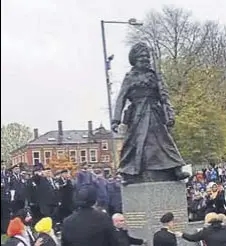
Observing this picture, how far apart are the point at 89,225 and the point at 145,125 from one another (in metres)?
6.17

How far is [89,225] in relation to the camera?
676 centimetres

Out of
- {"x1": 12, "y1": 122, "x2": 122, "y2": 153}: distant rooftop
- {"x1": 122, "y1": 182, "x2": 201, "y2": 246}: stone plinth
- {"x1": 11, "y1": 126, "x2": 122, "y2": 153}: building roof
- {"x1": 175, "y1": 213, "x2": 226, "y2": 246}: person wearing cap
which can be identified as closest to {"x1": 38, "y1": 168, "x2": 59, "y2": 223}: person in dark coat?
{"x1": 122, "y1": 182, "x2": 201, "y2": 246}: stone plinth

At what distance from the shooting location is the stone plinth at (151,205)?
40.5ft

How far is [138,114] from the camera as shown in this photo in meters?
12.9

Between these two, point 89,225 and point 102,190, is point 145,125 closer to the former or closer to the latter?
point 89,225

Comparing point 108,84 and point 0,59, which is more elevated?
point 108,84

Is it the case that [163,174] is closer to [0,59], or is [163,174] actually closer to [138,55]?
[138,55]

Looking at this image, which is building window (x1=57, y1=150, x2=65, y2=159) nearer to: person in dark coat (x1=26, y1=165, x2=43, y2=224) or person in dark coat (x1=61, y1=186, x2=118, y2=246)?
person in dark coat (x1=26, y1=165, x2=43, y2=224)

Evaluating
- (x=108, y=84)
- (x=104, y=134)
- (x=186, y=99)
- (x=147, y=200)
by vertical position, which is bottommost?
(x=147, y=200)

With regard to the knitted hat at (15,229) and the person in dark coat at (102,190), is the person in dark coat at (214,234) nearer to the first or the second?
the knitted hat at (15,229)

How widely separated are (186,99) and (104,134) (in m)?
61.6

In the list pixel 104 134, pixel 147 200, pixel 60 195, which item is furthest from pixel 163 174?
pixel 104 134

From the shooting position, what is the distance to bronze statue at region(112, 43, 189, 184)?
12.8 metres

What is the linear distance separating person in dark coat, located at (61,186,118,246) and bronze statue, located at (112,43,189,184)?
584 cm
